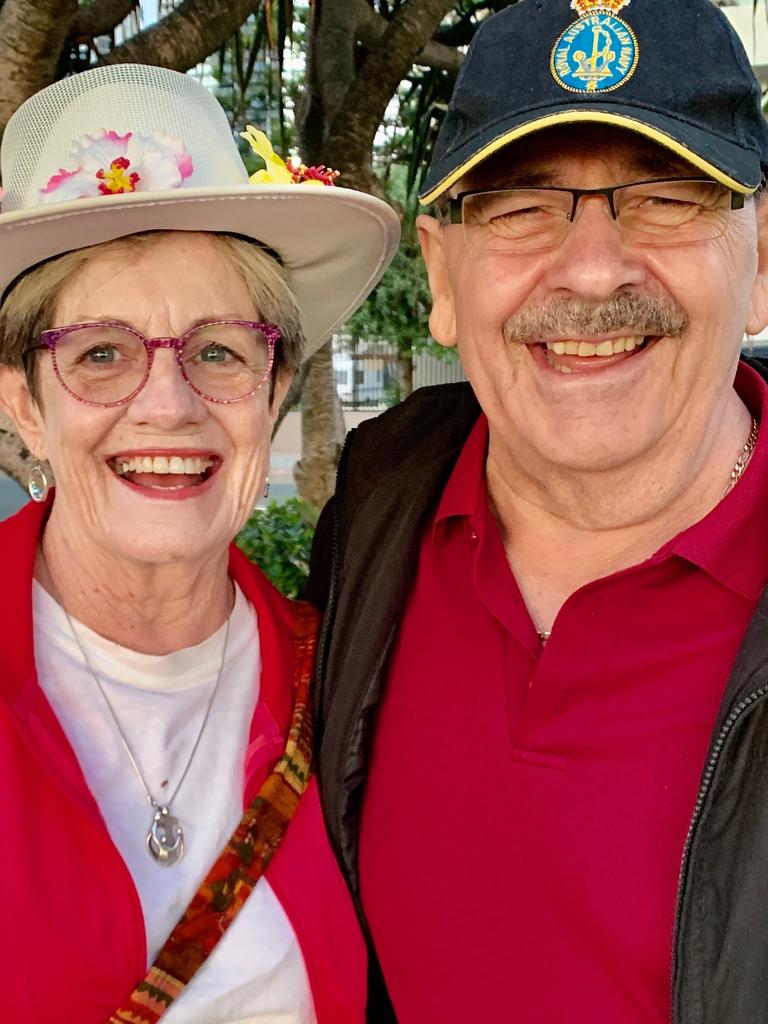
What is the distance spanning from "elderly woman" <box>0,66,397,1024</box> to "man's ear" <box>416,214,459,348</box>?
Answer: 0.22 m

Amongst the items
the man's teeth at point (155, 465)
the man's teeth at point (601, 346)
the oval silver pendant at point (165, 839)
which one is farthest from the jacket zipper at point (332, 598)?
the man's teeth at point (601, 346)

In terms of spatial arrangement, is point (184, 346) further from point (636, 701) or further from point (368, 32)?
point (368, 32)

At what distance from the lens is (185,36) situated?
3979mm

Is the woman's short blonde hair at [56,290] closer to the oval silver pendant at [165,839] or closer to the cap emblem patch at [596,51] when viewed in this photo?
the cap emblem patch at [596,51]

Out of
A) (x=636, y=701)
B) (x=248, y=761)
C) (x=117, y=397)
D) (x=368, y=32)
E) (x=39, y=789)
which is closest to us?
(x=39, y=789)

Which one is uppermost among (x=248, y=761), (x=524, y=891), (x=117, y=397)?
(x=117, y=397)

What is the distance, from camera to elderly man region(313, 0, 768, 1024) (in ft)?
6.12

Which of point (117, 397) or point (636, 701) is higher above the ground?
point (117, 397)

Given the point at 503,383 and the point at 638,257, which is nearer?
the point at 638,257

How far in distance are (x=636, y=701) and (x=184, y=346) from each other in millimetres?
1172

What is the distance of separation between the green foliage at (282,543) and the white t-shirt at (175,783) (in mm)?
2588

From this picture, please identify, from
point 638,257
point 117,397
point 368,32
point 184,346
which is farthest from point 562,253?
point 368,32

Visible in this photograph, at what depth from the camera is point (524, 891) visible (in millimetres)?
1966

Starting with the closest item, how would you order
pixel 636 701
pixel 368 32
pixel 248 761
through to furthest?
pixel 636 701 < pixel 248 761 < pixel 368 32
